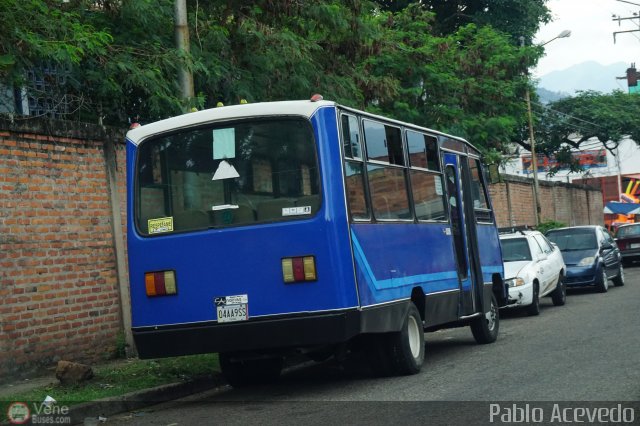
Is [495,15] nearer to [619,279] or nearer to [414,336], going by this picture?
[619,279]

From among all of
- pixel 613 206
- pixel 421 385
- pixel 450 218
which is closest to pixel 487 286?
pixel 450 218

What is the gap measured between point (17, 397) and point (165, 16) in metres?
6.72

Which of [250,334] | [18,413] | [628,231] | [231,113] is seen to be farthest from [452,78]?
[18,413]

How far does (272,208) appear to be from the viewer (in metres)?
9.73

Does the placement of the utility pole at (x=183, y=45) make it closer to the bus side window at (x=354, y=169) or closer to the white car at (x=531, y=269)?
the bus side window at (x=354, y=169)

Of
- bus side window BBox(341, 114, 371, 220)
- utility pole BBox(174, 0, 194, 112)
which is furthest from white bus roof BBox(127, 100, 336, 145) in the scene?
utility pole BBox(174, 0, 194, 112)

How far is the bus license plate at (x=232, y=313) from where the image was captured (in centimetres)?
959

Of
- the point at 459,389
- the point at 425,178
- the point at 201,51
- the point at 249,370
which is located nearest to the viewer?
Answer: the point at 459,389

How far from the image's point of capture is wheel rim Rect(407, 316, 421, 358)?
438 inches

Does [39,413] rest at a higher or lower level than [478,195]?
lower

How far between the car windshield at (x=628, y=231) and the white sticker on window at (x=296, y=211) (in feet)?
87.3

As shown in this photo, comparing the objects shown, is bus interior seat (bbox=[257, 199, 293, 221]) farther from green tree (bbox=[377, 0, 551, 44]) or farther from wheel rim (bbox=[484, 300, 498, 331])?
green tree (bbox=[377, 0, 551, 44])

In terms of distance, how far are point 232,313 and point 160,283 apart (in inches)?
35.4

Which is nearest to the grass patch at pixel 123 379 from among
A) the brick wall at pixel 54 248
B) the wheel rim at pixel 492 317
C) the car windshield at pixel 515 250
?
the brick wall at pixel 54 248
